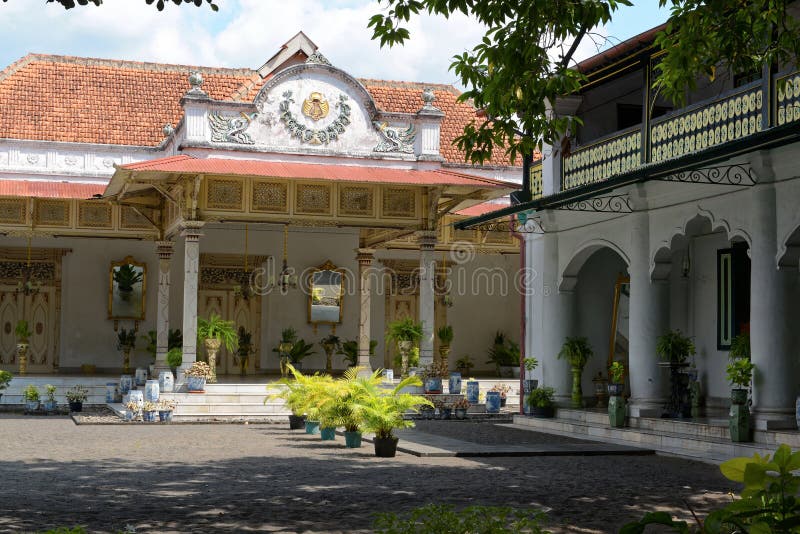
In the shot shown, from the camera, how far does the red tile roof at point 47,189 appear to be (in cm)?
2222

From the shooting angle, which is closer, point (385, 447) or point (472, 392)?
point (385, 447)

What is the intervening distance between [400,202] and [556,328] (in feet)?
14.9

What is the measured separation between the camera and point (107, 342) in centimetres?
2623

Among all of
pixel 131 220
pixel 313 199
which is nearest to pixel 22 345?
pixel 131 220

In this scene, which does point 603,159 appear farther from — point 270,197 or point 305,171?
point 270,197

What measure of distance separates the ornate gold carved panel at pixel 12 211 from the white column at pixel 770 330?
15359mm

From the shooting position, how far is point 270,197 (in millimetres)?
20766

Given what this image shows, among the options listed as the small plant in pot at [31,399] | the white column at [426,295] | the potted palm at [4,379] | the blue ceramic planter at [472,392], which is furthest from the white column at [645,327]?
the potted palm at [4,379]

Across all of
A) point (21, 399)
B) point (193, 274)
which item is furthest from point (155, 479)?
point (21, 399)

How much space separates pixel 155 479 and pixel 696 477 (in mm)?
5559

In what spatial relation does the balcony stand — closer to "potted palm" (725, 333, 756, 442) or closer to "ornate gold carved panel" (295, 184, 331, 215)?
"potted palm" (725, 333, 756, 442)

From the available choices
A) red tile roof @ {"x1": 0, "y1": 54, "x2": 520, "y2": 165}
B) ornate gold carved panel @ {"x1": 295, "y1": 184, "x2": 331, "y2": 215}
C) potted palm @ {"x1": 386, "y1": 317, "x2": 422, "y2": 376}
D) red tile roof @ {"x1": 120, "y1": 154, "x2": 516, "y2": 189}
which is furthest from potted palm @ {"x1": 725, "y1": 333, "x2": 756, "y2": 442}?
red tile roof @ {"x1": 0, "y1": 54, "x2": 520, "y2": 165}

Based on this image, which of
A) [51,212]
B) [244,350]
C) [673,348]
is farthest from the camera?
[244,350]

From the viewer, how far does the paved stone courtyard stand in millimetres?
8391
